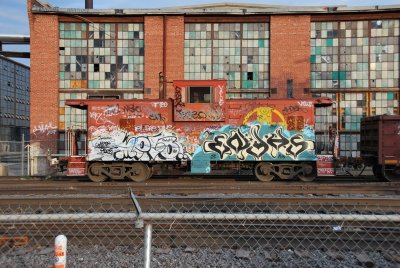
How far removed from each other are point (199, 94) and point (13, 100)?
1780 inches

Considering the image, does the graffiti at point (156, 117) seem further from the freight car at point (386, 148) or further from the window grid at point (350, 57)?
the window grid at point (350, 57)

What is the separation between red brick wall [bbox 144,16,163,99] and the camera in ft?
76.0

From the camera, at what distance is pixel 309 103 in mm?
15953

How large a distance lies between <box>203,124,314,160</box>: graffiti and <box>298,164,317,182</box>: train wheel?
2.10 ft

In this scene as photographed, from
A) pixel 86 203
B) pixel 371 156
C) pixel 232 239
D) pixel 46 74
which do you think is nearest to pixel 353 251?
pixel 232 239

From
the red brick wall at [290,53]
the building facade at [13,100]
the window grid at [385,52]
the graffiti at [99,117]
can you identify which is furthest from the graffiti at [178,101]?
the building facade at [13,100]

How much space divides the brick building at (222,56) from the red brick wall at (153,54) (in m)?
0.06

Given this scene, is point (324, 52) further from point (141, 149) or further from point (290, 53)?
point (141, 149)

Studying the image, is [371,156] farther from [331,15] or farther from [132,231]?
[132,231]

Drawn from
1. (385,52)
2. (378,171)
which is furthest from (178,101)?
(385,52)

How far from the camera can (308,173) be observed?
629 inches

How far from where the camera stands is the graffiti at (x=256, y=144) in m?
15.9

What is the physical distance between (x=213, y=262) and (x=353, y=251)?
7.40 feet

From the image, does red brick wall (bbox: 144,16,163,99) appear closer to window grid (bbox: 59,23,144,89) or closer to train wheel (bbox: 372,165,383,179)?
window grid (bbox: 59,23,144,89)
